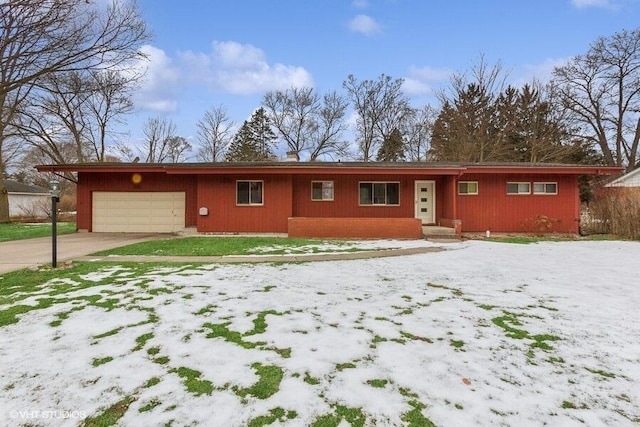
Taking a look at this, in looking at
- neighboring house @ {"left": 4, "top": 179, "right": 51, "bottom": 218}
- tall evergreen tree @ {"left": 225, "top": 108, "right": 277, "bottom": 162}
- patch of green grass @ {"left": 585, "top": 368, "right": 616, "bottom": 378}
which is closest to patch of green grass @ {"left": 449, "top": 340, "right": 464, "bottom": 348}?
patch of green grass @ {"left": 585, "top": 368, "right": 616, "bottom": 378}

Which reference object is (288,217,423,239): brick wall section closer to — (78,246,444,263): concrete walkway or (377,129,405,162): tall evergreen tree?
(78,246,444,263): concrete walkway

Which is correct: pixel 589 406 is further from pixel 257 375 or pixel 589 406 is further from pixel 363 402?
pixel 257 375

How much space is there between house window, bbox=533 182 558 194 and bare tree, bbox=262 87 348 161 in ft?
68.1

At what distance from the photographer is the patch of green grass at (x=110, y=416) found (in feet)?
6.51

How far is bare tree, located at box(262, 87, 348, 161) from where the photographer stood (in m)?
32.9

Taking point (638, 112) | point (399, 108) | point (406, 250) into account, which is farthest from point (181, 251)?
point (638, 112)

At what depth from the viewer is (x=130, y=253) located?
8484 millimetres

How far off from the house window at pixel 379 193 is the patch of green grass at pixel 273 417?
12.2 meters

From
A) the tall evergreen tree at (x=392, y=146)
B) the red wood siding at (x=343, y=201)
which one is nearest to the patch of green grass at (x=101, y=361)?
the red wood siding at (x=343, y=201)

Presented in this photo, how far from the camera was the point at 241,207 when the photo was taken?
13.2m

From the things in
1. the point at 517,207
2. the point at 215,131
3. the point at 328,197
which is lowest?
the point at 517,207

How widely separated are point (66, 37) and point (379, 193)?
11207mm

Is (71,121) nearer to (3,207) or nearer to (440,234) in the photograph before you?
(3,207)

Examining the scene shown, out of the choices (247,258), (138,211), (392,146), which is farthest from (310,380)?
(392,146)
